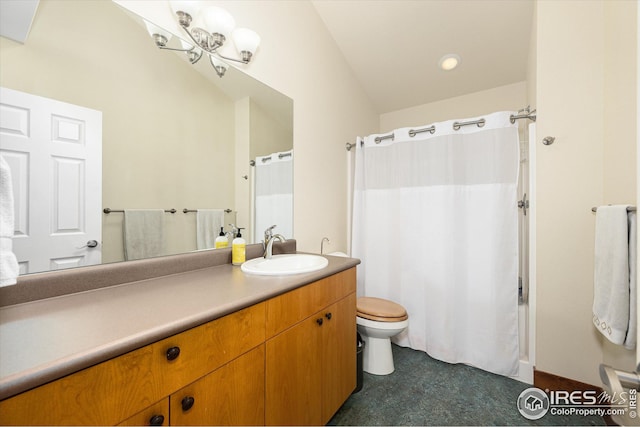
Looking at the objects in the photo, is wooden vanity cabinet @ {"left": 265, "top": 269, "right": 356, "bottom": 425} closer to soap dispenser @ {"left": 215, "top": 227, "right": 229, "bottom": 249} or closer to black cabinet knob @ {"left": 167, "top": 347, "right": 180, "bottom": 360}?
black cabinet knob @ {"left": 167, "top": 347, "right": 180, "bottom": 360}

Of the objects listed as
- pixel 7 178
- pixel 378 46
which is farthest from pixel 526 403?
pixel 378 46

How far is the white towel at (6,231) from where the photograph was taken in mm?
554

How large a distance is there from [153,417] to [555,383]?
7.21ft

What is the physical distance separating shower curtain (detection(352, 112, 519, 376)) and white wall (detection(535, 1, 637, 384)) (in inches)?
6.9

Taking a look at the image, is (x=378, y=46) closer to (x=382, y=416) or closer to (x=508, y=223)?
(x=508, y=223)

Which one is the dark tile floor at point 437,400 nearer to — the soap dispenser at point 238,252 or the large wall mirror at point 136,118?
the soap dispenser at point 238,252

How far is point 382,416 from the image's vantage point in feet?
4.74

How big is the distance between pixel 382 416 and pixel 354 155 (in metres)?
2.12

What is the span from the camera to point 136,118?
3.59 ft

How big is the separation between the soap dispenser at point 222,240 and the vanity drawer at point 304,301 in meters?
0.59

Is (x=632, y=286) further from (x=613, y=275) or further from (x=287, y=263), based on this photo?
(x=287, y=263)

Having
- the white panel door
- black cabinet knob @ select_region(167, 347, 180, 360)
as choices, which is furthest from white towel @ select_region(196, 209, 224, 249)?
black cabinet knob @ select_region(167, 347, 180, 360)

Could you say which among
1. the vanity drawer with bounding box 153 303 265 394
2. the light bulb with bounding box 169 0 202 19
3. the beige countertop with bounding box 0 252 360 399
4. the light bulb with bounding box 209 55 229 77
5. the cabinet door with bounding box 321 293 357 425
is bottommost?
the cabinet door with bounding box 321 293 357 425

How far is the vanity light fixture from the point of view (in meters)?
1.19
